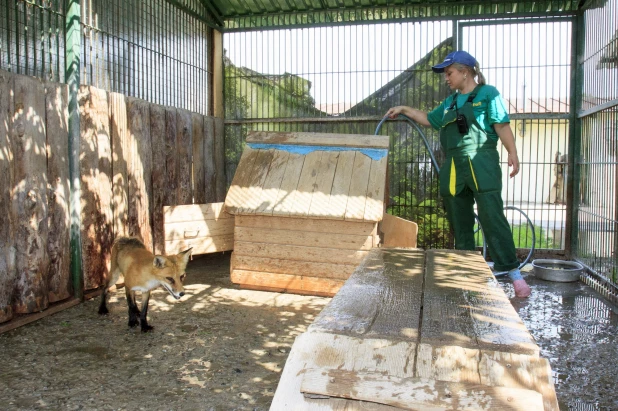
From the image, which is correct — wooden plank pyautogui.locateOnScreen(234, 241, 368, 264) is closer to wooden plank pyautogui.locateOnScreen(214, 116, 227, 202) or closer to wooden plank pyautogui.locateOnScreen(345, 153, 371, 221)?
wooden plank pyautogui.locateOnScreen(345, 153, 371, 221)

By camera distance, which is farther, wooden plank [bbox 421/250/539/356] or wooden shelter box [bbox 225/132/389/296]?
wooden shelter box [bbox 225/132/389/296]

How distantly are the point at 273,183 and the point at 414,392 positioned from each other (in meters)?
5.08

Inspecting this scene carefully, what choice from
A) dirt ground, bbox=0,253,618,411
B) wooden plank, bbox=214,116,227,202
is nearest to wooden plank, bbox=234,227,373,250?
dirt ground, bbox=0,253,618,411

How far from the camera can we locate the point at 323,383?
174 centimetres

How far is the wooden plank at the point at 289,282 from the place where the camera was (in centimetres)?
631

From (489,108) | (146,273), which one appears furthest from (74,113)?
(489,108)

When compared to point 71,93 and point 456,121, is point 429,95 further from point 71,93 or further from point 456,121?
point 71,93

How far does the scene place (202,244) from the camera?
22.3 ft

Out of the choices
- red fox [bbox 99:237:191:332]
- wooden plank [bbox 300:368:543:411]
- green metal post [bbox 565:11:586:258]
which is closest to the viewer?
wooden plank [bbox 300:368:543:411]

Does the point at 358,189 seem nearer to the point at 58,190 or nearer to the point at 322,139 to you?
the point at 322,139

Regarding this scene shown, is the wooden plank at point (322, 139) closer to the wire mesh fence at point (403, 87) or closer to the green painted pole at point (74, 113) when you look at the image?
the wire mesh fence at point (403, 87)

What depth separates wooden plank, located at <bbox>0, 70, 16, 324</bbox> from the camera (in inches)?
188

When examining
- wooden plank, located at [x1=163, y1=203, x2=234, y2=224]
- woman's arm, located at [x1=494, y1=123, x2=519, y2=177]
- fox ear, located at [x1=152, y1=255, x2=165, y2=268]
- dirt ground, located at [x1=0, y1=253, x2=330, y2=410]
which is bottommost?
dirt ground, located at [x1=0, y1=253, x2=330, y2=410]

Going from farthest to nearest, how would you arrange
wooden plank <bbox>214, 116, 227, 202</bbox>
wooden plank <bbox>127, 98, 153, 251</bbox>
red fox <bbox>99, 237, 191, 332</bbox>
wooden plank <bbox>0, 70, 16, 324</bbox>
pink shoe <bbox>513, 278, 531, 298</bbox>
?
wooden plank <bbox>214, 116, 227, 202</bbox>, wooden plank <bbox>127, 98, 153, 251</bbox>, pink shoe <bbox>513, 278, 531, 298</bbox>, red fox <bbox>99, 237, 191, 332</bbox>, wooden plank <bbox>0, 70, 16, 324</bbox>
